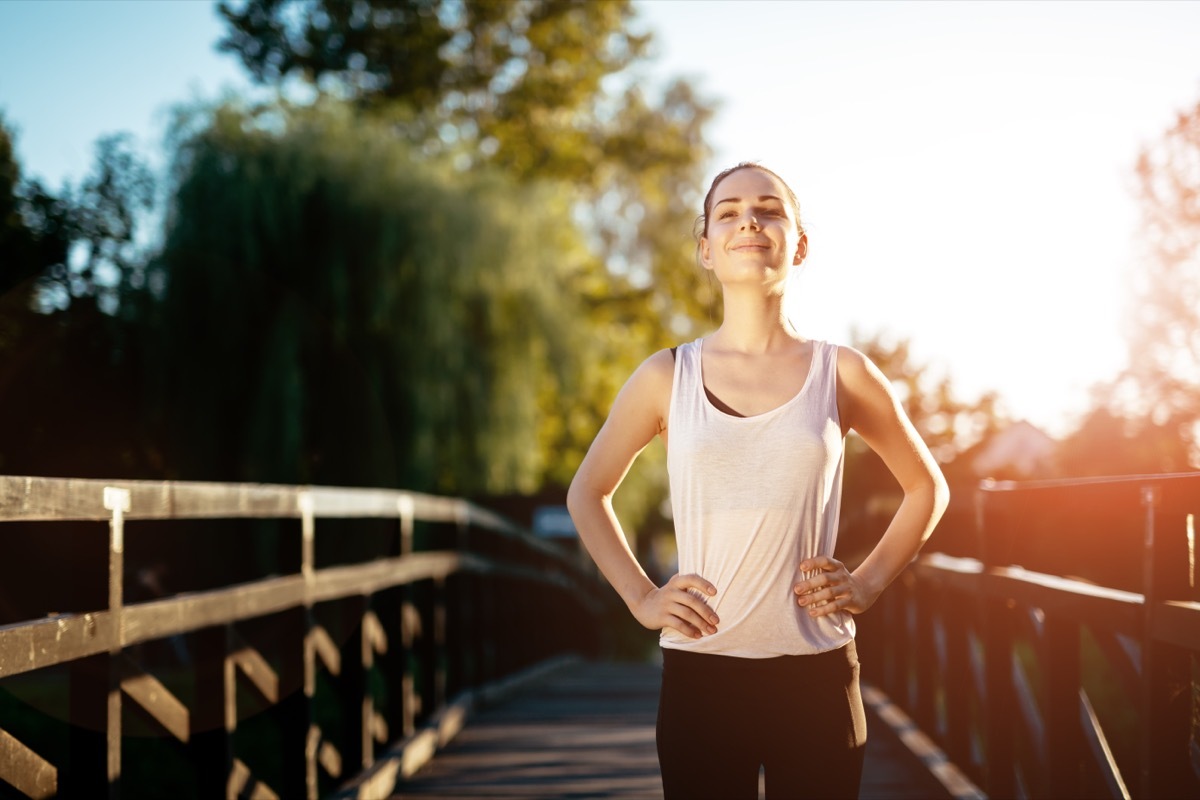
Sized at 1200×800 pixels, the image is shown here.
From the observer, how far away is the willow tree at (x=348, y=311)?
45.7ft

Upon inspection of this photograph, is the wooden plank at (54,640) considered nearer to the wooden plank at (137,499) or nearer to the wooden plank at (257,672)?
the wooden plank at (137,499)

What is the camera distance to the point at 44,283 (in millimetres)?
14344

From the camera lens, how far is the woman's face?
225 cm

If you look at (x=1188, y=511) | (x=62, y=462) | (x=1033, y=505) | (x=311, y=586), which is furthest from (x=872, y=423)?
(x=62, y=462)

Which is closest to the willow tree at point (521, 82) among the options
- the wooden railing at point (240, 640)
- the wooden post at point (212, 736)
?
the wooden railing at point (240, 640)

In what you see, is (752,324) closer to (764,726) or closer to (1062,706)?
(764,726)

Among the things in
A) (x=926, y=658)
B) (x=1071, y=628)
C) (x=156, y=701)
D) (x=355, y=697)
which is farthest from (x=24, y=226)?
(x=1071, y=628)

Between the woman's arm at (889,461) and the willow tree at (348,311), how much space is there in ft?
39.7

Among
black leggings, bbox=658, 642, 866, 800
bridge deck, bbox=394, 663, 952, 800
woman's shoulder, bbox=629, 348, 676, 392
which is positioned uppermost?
woman's shoulder, bbox=629, 348, 676, 392

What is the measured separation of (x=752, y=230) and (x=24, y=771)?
1.63 m

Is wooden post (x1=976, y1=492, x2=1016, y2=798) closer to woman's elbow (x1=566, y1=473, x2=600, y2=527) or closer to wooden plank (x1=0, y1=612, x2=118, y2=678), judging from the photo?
woman's elbow (x1=566, y1=473, x2=600, y2=527)

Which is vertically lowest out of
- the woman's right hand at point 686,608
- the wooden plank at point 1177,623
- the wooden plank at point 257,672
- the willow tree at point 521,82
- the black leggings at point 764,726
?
the wooden plank at point 257,672

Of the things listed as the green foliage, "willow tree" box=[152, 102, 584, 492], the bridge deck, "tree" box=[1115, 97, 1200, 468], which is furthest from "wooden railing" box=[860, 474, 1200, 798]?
"tree" box=[1115, 97, 1200, 468]

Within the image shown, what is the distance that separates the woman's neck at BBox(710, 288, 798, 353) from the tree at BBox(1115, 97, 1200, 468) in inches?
651
